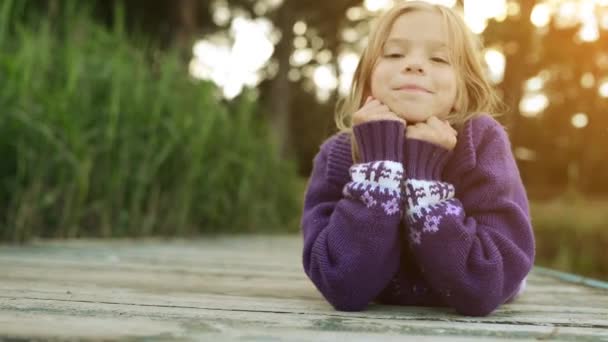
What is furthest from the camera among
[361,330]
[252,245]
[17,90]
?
[252,245]

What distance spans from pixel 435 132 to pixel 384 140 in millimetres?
104

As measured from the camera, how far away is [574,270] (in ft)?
16.2

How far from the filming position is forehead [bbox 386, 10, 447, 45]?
1495 mm

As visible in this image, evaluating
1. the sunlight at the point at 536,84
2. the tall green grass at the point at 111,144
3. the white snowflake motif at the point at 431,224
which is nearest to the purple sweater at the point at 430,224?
the white snowflake motif at the point at 431,224

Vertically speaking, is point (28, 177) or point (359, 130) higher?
point (359, 130)

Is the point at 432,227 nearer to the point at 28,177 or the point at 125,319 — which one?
the point at 125,319

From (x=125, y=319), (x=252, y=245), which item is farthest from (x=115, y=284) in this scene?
(x=252, y=245)

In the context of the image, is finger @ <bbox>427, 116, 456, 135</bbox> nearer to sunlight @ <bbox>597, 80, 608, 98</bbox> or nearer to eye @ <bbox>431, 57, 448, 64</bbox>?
eye @ <bbox>431, 57, 448, 64</bbox>

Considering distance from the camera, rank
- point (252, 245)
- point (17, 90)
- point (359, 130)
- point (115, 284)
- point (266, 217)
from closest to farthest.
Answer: point (359, 130) < point (115, 284) < point (17, 90) < point (252, 245) < point (266, 217)

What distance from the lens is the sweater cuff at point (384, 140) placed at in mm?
1417

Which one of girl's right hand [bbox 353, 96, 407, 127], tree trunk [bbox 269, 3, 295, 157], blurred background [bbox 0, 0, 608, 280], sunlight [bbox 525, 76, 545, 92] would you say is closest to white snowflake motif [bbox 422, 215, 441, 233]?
girl's right hand [bbox 353, 96, 407, 127]

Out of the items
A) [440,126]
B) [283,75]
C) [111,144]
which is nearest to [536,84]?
[283,75]

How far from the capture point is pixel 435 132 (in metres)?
1.42

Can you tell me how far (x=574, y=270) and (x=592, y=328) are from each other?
155 inches
